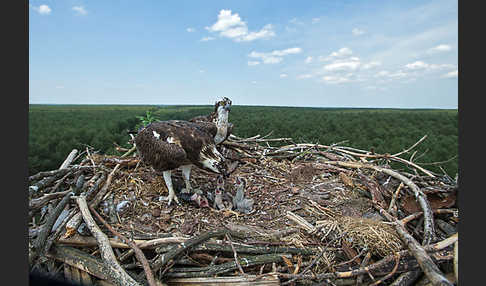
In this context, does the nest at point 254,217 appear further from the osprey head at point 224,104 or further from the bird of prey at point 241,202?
the osprey head at point 224,104

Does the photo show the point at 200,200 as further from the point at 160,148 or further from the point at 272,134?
the point at 272,134

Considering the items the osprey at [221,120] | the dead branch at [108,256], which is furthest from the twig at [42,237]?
the osprey at [221,120]

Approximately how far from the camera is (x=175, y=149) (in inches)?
121

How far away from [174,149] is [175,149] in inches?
0.5

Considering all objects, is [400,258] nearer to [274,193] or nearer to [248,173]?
[274,193]

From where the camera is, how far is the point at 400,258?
2.08m

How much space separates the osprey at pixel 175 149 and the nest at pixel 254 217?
1.50ft

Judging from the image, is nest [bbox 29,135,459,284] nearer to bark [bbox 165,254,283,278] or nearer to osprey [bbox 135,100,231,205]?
bark [bbox 165,254,283,278]

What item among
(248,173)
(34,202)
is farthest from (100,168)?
(248,173)

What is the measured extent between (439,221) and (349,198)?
0.96m

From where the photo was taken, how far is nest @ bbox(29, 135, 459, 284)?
7.25 feet

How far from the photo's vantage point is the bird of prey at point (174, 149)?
122 inches

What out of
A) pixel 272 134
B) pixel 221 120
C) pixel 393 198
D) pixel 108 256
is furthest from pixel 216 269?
pixel 272 134

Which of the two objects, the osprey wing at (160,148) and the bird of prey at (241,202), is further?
the bird of prey at (241,202)
